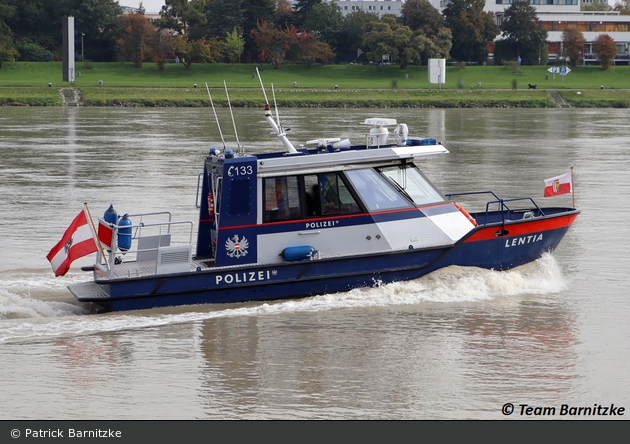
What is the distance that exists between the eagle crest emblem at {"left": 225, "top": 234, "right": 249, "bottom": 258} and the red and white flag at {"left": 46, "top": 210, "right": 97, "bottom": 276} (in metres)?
1.70

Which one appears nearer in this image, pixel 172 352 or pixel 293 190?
pixel 172 352

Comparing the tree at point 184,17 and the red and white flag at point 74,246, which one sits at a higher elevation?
the tree at point 184,17

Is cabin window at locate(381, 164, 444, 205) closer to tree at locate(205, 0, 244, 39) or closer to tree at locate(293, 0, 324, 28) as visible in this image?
tree at locate(205, 0, 244, 39)

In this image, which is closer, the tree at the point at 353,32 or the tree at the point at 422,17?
the tree at the point at 422,17

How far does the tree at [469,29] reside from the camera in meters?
81.2

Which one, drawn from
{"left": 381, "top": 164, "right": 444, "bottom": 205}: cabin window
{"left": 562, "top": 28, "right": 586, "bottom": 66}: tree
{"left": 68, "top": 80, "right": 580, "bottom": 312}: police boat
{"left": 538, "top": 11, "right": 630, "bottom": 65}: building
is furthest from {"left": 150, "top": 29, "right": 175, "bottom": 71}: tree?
{"left": 381, "top": 164, "right": 444, "bottom": 205}: cabin window

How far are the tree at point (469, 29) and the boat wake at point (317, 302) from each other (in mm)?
71990

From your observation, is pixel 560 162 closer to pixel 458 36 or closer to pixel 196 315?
pixel 196 315

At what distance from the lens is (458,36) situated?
82125 mm

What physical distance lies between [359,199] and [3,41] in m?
66.2

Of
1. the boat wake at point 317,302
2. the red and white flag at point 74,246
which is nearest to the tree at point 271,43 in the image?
the boat wake at point 317,302

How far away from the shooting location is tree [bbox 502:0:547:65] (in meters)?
84.2

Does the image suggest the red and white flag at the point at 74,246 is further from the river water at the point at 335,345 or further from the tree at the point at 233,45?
the tree at the point at 233,45

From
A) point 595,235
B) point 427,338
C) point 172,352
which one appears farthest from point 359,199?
point 595,235
